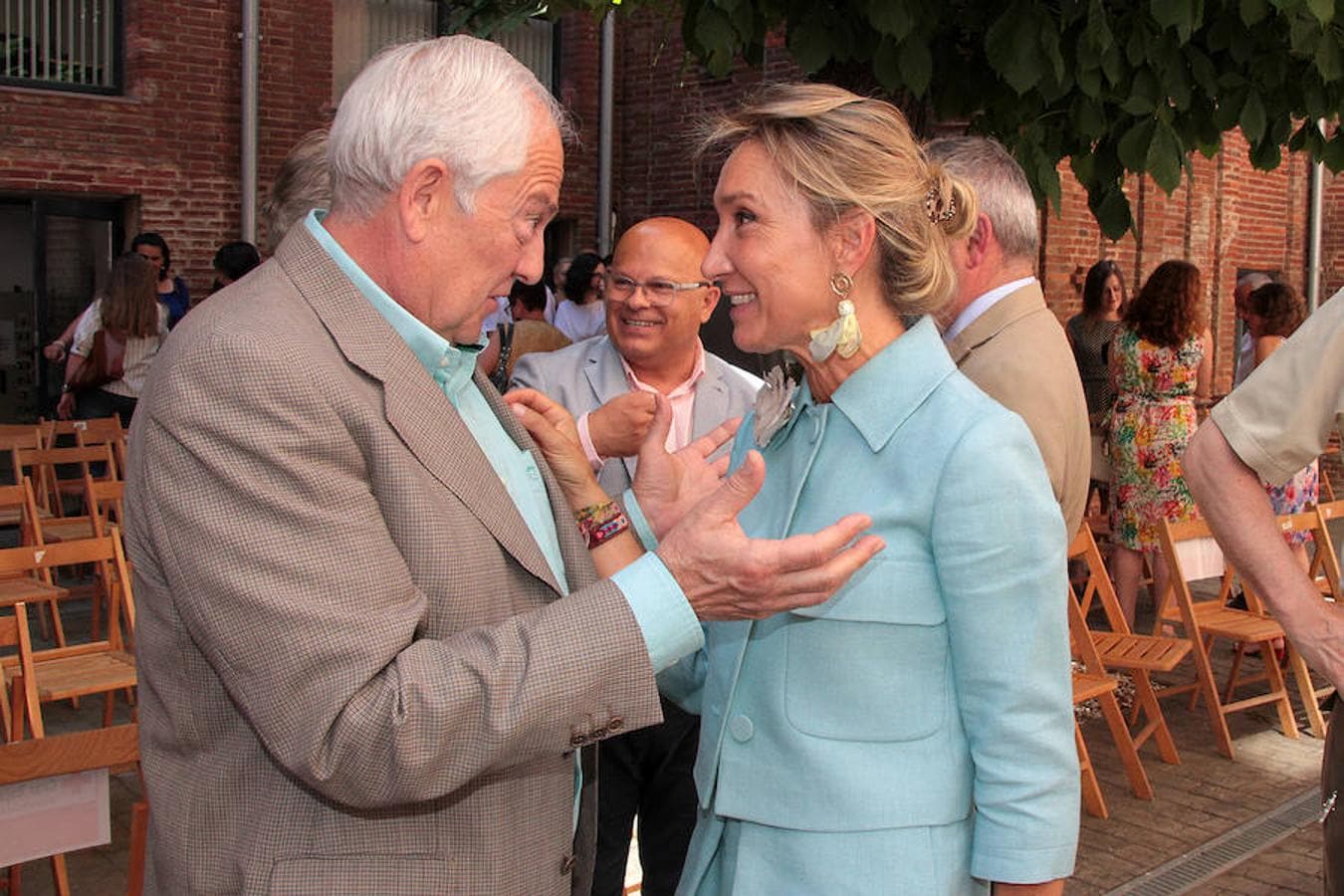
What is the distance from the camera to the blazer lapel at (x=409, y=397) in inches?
66.1

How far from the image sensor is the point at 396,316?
178cm

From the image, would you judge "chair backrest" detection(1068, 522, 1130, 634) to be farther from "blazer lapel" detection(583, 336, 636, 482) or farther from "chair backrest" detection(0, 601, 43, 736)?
"chair backrest" detection(0, 601, 43, 736)

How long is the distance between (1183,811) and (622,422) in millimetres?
3543

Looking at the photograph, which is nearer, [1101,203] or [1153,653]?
[1101,203]

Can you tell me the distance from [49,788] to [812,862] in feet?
4.54

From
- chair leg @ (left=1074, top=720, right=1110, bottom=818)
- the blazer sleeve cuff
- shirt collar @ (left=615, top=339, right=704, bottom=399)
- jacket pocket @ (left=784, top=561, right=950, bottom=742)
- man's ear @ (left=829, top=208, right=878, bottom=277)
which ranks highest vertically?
man's ear @ (left=829, top=208, right=878, bottom=277)

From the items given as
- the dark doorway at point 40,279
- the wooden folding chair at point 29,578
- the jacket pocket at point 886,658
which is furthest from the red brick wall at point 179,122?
the jacket pocket at point 886,658

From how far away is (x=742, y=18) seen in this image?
168 inches

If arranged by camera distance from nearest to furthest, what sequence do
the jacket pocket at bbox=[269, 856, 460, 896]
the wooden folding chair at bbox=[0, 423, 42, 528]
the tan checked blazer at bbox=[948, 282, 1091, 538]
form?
the jacket pocket at bbox=[269, 856, 460, 896] < the tan checked blazer at bbox=[948, 282, 1091, 538] < the wooden folding chair at bbox=[0, 423, 42, 528]

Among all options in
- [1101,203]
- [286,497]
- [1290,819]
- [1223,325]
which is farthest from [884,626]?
[1223,325]

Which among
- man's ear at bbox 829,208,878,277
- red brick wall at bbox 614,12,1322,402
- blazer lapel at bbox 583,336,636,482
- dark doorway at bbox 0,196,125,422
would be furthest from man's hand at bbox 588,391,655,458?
dark doorway at bbox 0,196,125,422

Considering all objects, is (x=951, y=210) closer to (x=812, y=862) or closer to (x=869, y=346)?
(x=869, y=346)

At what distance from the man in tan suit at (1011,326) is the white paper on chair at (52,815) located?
2.08 m

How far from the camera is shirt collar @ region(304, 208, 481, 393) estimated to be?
1767 millimetres
